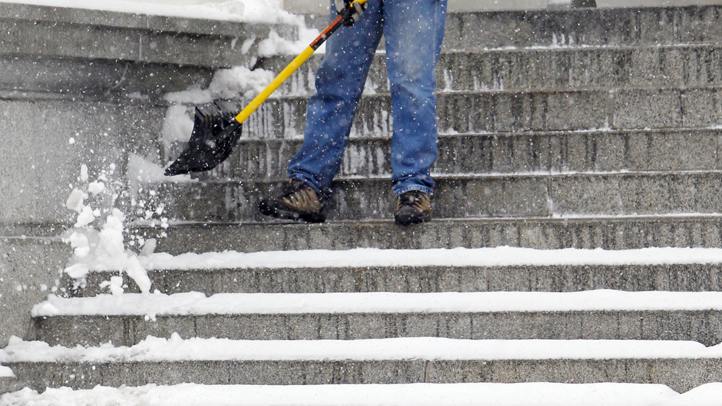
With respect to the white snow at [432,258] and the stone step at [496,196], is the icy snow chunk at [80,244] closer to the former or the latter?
the white snow at [432,258]

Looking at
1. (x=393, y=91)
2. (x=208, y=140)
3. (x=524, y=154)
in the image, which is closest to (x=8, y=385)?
(x=208, y=140)

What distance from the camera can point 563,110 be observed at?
362 centimetres

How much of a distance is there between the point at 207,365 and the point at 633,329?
152cm

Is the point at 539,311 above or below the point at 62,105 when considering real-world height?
below

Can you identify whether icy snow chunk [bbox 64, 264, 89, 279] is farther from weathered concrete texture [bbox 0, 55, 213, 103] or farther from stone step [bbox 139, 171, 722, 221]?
weathered concrete texture [bbox 0, 55, 213, 103]

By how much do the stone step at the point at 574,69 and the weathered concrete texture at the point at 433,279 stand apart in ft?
4.05

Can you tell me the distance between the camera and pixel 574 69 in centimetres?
384

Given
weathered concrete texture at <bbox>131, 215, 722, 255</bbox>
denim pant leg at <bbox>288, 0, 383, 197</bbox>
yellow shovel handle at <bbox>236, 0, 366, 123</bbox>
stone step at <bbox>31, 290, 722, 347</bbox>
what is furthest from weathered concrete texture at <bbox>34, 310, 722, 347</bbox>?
yellow shovel handle at <bbox>236, 0, 366, 123</bbox>

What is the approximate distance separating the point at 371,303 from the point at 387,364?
254mm

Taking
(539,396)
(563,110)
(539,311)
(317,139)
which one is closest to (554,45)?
(563,110)

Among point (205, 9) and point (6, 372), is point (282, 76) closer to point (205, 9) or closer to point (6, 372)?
point (205, 9)

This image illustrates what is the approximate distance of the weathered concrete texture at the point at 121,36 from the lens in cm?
299

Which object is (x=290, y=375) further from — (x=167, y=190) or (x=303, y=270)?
(x=167, y=190)

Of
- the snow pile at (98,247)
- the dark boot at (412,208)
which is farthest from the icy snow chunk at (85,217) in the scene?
the dark boot at (412,208)
